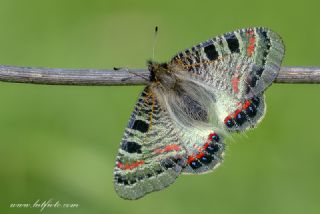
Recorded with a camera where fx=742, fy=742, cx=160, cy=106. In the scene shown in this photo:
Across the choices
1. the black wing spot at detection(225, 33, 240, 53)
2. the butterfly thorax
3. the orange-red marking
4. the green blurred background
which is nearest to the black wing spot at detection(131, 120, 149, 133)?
the butterfly thorax

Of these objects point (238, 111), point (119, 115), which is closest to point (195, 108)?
point (238, 111)

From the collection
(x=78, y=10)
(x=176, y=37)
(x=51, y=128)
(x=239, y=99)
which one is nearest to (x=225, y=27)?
(x=176, y=37)

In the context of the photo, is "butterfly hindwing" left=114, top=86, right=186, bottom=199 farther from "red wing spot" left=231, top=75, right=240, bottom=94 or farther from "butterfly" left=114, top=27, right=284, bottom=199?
"red wing spot" left=231, top=75, right=240, bottom=94

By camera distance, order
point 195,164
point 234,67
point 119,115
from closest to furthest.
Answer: point 195,164, point 234,67, point 119,115

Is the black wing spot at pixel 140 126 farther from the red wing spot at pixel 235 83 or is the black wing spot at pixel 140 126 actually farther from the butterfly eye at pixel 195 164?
the red wing spot at pixel 235 83

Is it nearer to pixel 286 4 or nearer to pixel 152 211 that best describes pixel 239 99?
pixel 152 211

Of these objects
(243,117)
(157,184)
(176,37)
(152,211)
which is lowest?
(152,211)

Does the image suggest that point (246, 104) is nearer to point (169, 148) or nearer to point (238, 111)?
point (238, 111)
